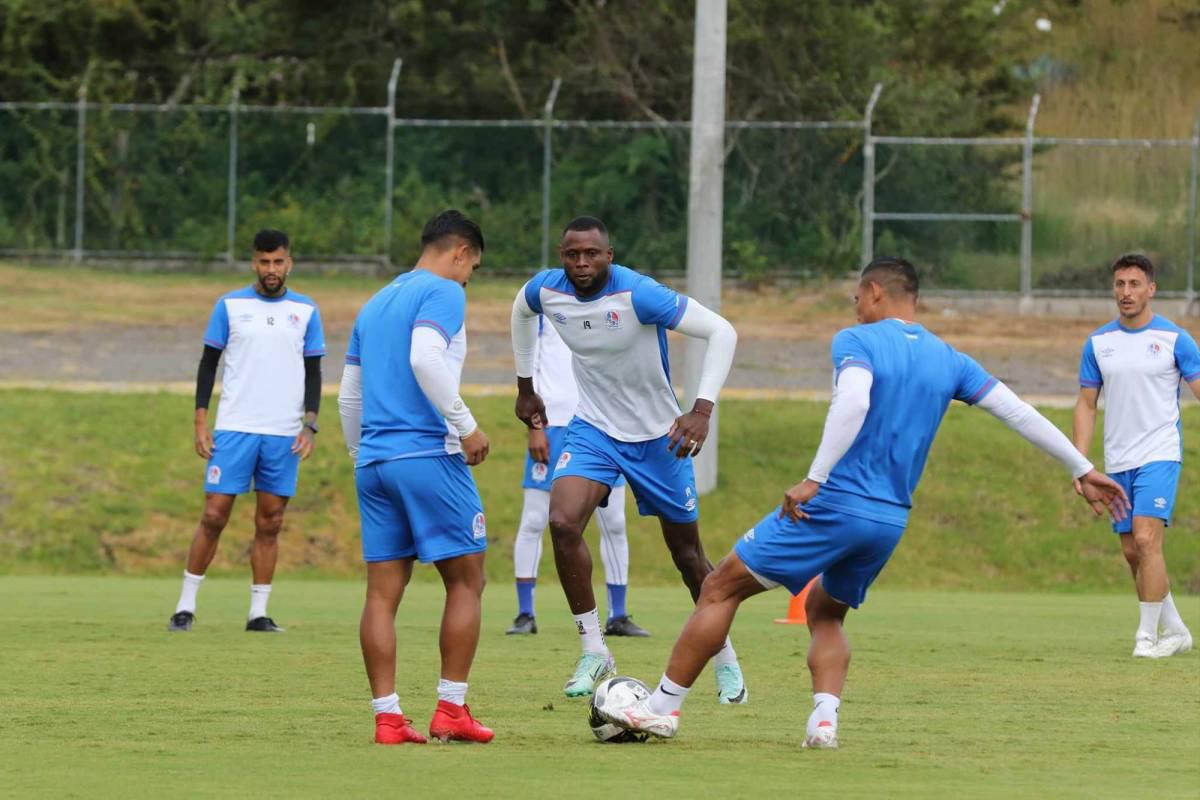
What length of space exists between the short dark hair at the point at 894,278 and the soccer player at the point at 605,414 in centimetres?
176

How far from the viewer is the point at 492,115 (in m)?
35.8

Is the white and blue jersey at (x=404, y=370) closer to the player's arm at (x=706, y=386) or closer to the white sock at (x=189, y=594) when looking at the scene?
the player's arm at (x=706, y=386)

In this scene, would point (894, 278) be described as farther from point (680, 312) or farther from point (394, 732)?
point (394, 732)

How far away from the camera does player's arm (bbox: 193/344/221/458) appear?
13078 mm

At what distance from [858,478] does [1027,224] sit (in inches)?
914

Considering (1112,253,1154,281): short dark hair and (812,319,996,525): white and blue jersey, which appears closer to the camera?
(812,319,996,525): white and blue jersey

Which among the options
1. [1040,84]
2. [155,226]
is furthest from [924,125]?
[155,226]

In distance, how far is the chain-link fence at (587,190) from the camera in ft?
99.3

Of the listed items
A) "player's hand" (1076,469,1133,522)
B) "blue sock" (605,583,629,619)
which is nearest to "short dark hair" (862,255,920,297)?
"player's hand" (1076,469,1133,522)

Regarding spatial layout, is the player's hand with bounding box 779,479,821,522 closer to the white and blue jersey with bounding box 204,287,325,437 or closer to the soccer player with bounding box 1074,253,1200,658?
the soccer player with bounding box 1074,253,1200,658

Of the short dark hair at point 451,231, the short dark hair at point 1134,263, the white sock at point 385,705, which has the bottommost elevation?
the white sock at point 385,705

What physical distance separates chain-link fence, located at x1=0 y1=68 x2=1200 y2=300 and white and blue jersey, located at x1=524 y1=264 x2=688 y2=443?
66.9ft

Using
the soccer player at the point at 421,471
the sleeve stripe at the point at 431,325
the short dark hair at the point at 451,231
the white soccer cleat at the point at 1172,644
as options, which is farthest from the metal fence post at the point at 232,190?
the sleeve stripe at the point at 431,325


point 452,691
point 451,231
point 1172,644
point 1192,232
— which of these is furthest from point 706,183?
point 452,691
